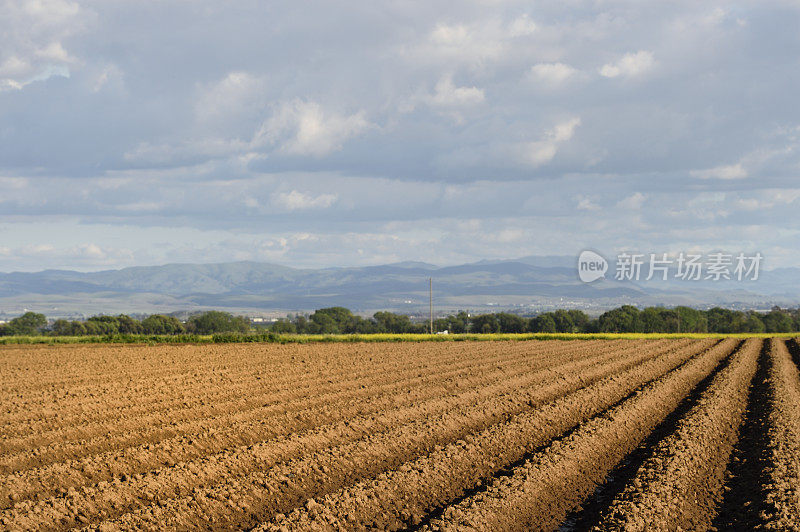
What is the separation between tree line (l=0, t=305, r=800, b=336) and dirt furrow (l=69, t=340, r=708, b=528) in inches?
2922

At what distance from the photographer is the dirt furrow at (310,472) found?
9578mm

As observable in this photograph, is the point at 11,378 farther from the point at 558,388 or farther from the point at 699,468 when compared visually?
the point at 699,468

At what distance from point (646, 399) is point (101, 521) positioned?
47.0ft

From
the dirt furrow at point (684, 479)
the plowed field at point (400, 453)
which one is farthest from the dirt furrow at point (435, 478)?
the dirt furrow at point (684, 479)

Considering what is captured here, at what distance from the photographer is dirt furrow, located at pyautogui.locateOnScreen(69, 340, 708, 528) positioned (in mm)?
9578

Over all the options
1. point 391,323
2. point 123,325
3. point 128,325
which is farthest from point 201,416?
point 391,323

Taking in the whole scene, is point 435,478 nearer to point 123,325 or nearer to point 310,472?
point 310,472

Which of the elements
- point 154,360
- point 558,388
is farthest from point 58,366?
point 558,388

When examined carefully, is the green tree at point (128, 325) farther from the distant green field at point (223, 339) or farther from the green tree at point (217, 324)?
the distant green field at point (223, 339)

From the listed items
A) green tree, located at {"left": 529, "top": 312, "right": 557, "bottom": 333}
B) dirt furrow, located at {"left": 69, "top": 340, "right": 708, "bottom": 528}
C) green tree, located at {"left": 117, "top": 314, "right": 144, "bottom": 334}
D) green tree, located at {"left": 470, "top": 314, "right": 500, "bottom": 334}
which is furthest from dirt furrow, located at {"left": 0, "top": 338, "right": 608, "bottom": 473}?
green tree, located at {"left": 529, "top": 312, "right": 557, "bottom": 333}

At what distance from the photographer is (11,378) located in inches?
1027

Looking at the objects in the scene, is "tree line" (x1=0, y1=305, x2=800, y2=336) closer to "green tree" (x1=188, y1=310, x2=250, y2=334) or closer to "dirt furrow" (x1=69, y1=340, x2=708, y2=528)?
"green tree" (x1=188, y1=310, x2=250, y2=334)

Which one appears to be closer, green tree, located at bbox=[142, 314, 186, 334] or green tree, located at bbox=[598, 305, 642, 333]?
green tree, located at bbox=[142, 314, 186, 334]

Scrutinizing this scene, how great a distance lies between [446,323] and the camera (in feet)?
376
